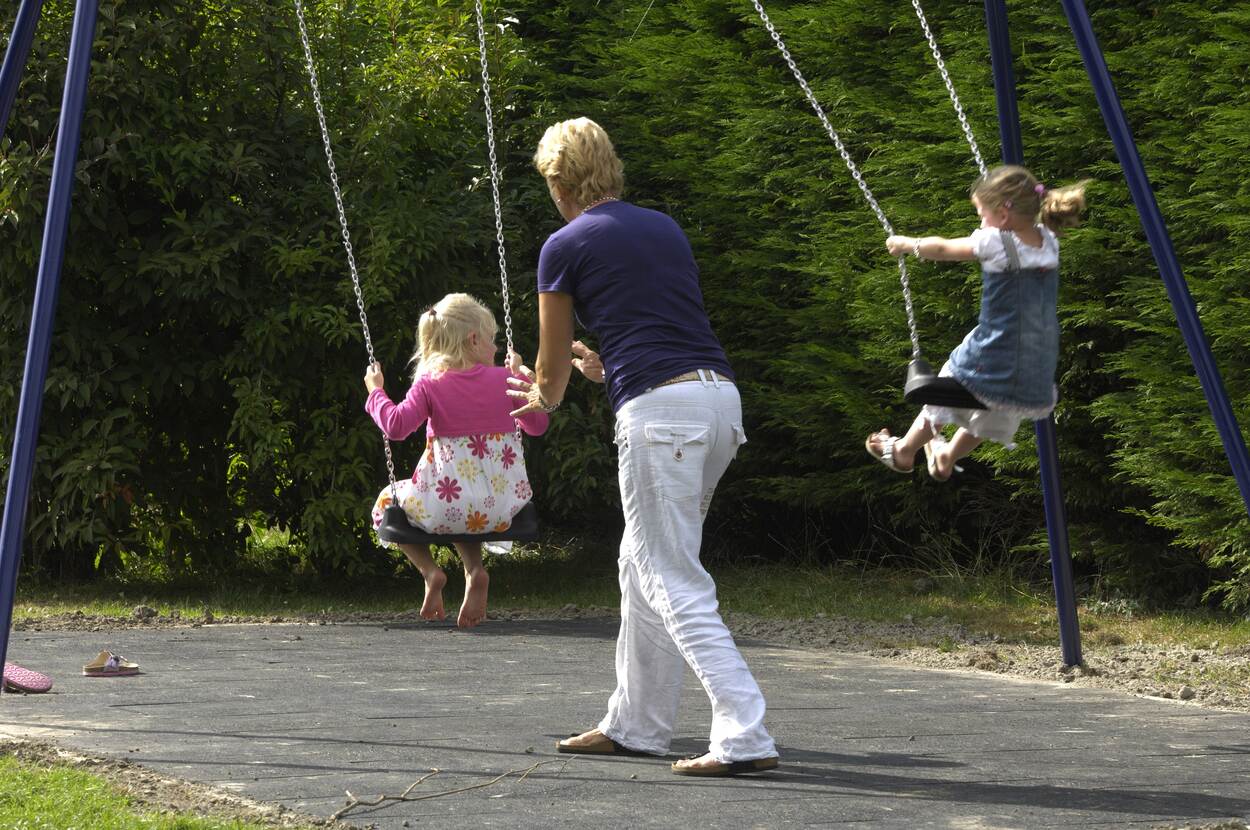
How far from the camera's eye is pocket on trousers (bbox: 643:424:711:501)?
446 cm

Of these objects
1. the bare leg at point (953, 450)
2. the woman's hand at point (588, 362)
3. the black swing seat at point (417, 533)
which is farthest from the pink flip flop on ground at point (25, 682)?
the bare leg at point (953, 450)

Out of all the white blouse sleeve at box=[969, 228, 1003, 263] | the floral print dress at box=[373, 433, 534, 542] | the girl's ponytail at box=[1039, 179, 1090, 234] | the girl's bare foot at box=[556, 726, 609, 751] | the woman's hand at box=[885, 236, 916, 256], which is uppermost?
the girl's ponytail at box=[1039, 179, 1090, 234]

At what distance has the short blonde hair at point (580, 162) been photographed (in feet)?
15.0

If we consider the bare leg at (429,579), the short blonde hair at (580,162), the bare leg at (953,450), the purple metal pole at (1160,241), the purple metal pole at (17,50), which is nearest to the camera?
the short blonde hair at (580,162)

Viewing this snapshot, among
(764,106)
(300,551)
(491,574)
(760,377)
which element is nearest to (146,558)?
(300,551)

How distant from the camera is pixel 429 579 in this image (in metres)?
6.33

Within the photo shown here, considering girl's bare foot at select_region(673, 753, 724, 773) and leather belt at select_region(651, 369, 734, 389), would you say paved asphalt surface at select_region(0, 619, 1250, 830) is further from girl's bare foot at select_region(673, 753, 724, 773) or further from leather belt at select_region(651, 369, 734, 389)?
leather belt at select_region(651, 369, 734, 389)

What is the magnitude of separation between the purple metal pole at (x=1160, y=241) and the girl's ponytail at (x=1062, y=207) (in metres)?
0.41

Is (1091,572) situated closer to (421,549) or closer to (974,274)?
(974,274)

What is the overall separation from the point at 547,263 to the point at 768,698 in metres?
2.22

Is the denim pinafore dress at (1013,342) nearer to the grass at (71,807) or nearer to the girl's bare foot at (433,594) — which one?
the girl's bare foot at (433,594)

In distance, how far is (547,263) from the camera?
14.9 feet

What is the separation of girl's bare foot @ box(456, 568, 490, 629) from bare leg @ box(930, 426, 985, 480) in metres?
1.76

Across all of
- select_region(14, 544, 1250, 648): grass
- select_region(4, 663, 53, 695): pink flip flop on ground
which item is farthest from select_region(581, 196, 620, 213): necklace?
select_region(14, 544, 1250, 648): grass
